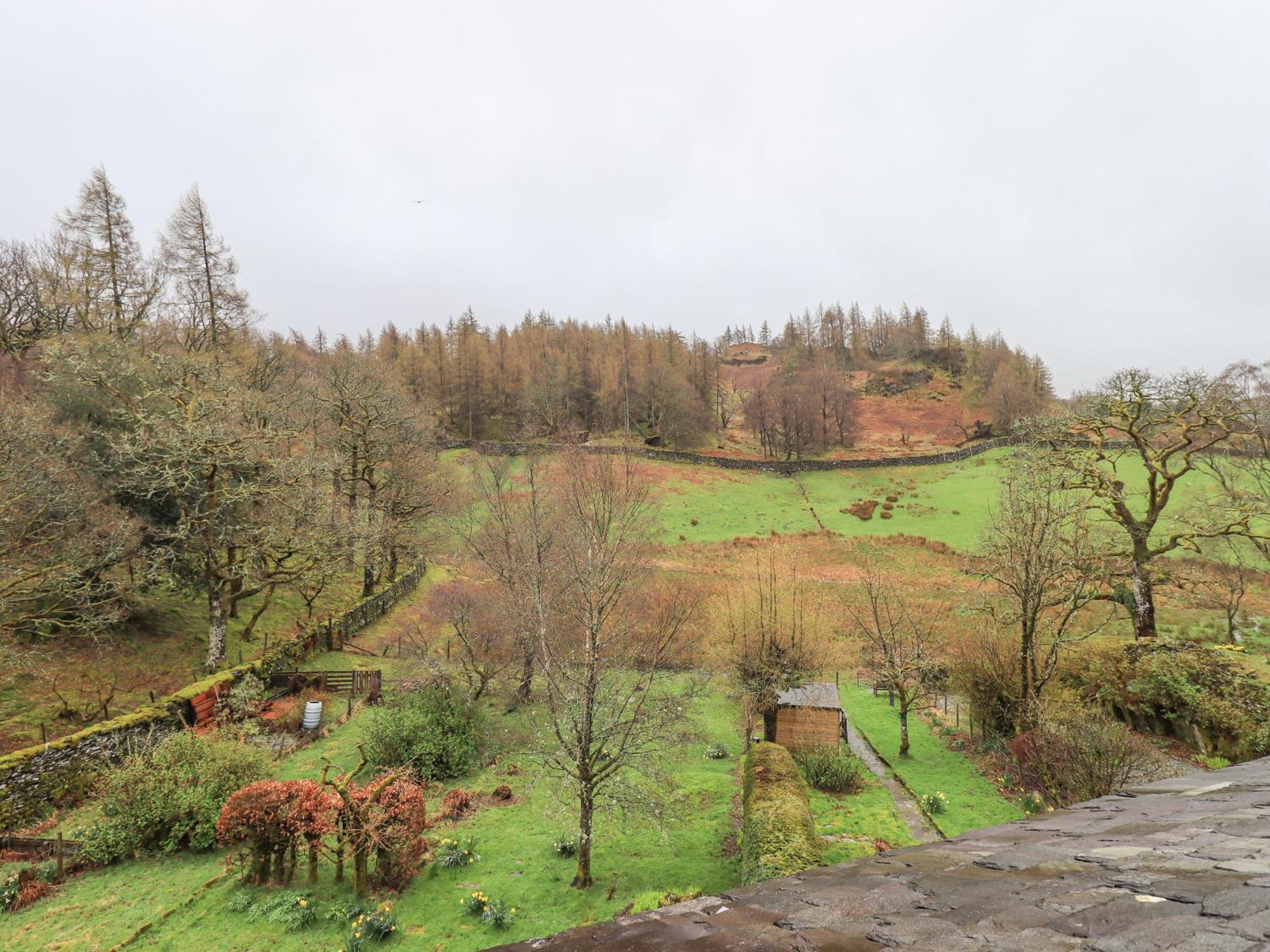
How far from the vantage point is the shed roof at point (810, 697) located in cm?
1783

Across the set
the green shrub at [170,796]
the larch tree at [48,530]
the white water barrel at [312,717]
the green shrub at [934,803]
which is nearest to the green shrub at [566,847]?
the green shrub at [170,796]

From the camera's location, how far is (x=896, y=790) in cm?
1609

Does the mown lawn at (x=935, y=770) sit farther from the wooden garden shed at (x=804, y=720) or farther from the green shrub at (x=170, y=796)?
the green shrub at (x=170, y=796)

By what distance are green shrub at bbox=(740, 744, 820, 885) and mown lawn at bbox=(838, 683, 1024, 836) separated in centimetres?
298

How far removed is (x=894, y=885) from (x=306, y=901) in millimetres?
11733

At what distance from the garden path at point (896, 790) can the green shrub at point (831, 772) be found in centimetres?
86

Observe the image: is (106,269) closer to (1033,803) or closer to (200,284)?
(200,284)

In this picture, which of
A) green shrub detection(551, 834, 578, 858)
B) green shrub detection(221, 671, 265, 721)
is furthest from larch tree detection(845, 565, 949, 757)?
green shrub detection(221, 671, 265, 721)

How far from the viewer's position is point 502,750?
1844 centimetres

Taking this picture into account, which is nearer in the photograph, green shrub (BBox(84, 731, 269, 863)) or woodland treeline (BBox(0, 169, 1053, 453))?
green shrub (BBox(84, 731, 269, 863))

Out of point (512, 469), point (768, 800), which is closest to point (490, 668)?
point (768, 800)

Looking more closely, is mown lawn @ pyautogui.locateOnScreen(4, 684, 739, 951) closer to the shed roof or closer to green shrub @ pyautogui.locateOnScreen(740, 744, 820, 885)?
green shrub @ pyautogui.locateOnScreen(740, 744, 820, 885)

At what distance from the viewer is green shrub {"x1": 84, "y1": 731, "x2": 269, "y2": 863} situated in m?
12.5

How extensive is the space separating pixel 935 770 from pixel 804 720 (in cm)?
409
